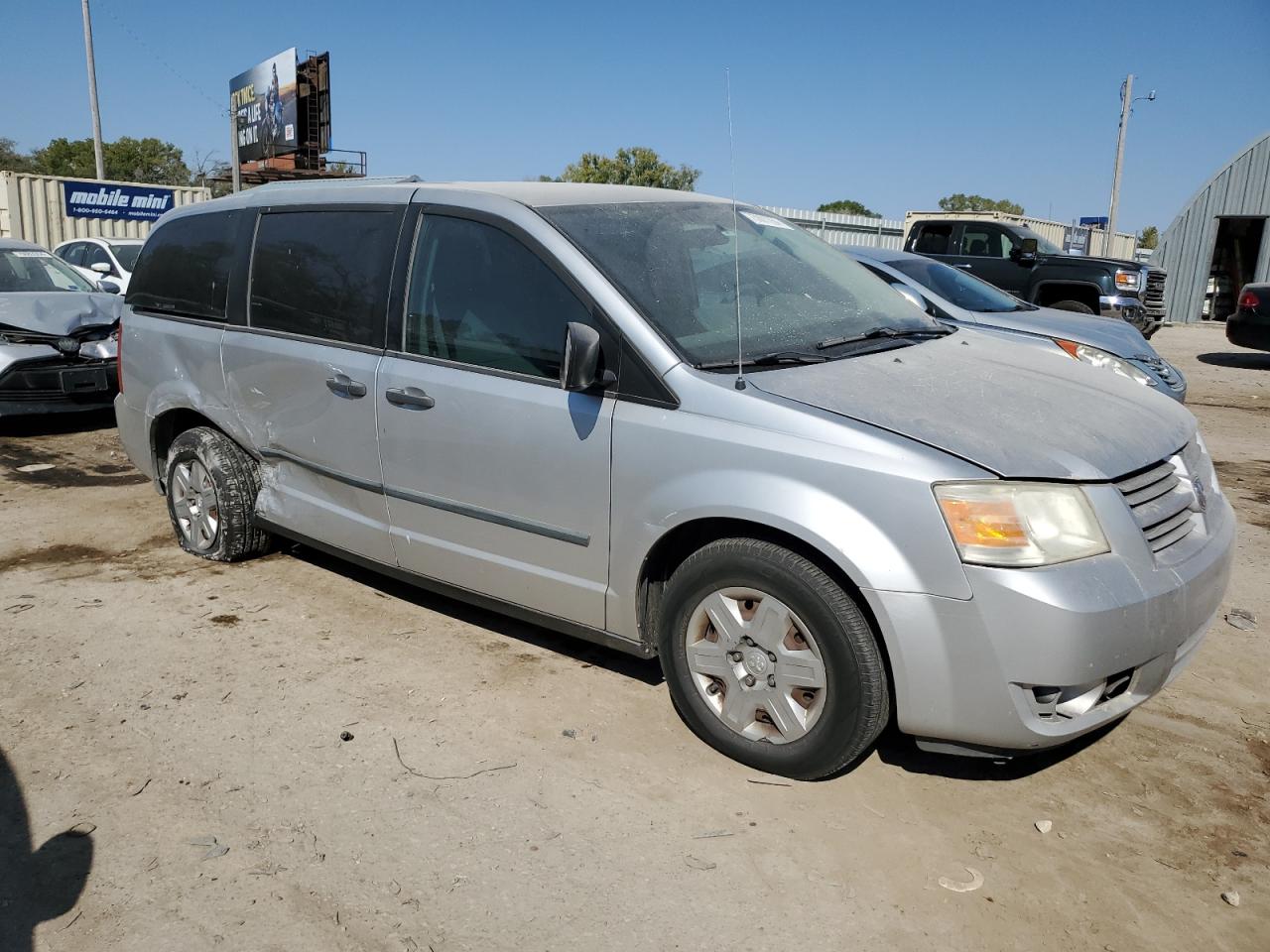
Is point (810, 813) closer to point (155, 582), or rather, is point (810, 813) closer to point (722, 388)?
point (722, 388)

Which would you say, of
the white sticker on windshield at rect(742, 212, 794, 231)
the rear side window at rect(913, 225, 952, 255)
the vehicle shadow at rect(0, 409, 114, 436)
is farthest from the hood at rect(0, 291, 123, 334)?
the rear side window at rect(913, 225, 952, 255)

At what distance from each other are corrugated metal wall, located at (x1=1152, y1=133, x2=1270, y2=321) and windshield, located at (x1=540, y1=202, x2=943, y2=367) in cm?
2543

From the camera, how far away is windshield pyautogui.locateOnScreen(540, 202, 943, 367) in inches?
136

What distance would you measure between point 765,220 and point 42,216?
2218 cm

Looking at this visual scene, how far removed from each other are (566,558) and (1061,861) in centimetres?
179

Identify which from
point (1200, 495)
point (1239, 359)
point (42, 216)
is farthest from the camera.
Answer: point (42, 216)

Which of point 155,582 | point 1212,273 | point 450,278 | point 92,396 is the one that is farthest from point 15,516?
Result: point 1212,273

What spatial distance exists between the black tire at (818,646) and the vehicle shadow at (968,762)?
420mm

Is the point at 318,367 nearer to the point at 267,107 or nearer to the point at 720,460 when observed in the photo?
the point at 720,460

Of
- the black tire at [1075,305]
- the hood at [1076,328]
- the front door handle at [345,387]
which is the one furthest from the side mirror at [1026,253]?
the front door handle at [345,387]

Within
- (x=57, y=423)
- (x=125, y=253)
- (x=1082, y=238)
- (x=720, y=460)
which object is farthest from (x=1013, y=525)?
(x=1082, y=238)

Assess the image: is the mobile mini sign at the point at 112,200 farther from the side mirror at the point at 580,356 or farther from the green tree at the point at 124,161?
the green tree at the point at 124,161

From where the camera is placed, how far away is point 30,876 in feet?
8.98

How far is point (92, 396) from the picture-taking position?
8453 millimetres
